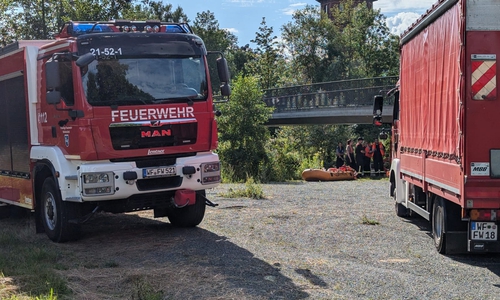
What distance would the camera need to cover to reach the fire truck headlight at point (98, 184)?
30.6 ft

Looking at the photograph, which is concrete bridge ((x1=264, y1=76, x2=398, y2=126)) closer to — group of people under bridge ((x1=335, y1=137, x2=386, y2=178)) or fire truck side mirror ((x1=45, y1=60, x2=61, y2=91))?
group of people under bridge ((x1=335, y1=137, x2=386, y2=178))

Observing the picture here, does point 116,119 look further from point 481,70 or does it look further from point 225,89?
point 481,70

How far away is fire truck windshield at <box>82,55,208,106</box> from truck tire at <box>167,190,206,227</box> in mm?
1832

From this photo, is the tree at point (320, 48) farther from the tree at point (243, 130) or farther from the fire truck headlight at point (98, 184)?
the fire truck headlight at point (98, 184)

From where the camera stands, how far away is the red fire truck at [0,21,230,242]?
9508 mm

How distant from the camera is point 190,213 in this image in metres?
11.1

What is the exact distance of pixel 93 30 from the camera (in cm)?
994

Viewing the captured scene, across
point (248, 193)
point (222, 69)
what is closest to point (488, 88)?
point (222, 69)

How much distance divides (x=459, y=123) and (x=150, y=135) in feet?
14.5

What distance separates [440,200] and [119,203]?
4730 millimetres

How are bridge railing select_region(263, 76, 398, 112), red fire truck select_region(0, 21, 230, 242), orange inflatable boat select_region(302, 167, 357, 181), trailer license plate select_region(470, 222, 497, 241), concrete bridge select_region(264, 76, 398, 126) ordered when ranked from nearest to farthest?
trailer license plate select_region(470, 222, 497, 241), red fire truck select_region(0, 21, 230, 242), orange inflatable boat select_region(302, 167, 357, 181), bridge railing select_region(263, 76, 398, 112), concrete bridge select_region(264, 76, 398, 126)

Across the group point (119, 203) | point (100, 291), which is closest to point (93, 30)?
point (119, 203)

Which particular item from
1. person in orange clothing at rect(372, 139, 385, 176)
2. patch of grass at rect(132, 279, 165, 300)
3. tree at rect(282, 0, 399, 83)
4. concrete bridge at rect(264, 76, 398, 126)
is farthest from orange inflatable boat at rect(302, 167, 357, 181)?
tree at rect(282, 0, 399, 83)

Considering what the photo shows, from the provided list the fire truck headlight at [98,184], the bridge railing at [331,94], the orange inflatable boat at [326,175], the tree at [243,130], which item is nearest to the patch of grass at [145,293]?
the fire truck headlight at [98,184]
